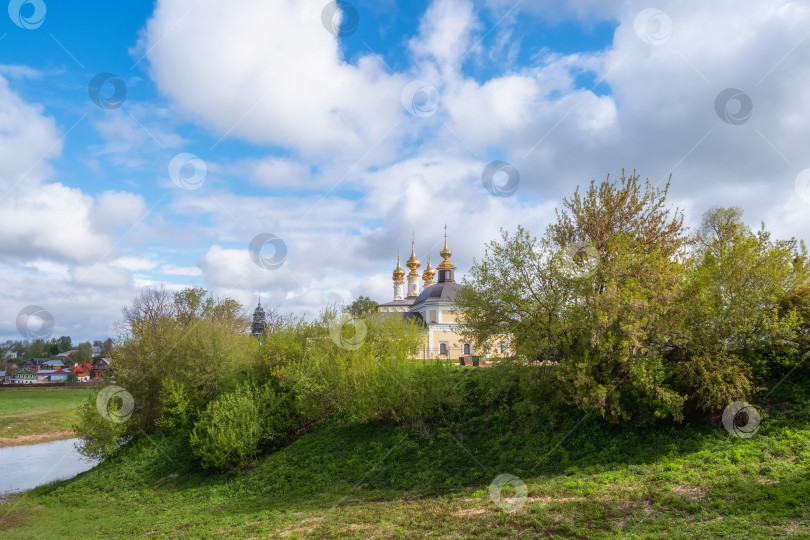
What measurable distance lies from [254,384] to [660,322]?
22242 mm

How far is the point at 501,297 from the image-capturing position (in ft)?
68.0

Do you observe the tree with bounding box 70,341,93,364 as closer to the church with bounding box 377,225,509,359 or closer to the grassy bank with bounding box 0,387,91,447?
the grassy bank with bounding box 0,387,91,447

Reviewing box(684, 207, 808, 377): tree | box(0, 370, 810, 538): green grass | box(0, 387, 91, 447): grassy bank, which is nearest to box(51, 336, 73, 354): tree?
box(0, 387, 91, 447): grassy bank

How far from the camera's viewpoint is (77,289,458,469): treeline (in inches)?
1024

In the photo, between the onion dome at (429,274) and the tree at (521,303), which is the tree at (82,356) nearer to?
the onion dome at (429,274)

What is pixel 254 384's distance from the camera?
31.0 meters

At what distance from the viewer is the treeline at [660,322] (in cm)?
1750

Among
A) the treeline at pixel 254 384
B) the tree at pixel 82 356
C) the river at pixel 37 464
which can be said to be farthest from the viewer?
the tree at pixel 82 356

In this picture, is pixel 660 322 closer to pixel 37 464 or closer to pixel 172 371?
pixel 172 371

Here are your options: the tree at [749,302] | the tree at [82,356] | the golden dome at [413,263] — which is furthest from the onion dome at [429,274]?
the tree at [82,356]

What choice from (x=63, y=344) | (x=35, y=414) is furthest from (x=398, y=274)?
(x=63, y=344)

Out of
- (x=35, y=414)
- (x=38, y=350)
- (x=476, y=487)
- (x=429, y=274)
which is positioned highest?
(x=429, y=274)

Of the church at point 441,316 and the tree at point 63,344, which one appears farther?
the tree at point 63,344

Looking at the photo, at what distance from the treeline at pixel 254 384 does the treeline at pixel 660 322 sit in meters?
7.43
